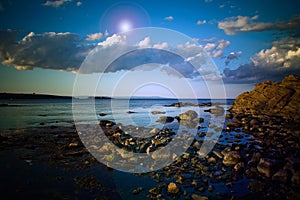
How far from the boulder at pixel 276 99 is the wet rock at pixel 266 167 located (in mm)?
21245

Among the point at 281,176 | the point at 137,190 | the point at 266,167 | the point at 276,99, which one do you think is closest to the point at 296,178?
the point at 281,176

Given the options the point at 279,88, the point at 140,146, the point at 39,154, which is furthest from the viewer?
the point at 279,88

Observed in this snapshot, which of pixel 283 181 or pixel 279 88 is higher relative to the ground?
pixel 279 88

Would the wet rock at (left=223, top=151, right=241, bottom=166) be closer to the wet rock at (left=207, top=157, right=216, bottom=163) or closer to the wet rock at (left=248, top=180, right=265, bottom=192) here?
the wet rock at (left=207, top=157, right=216, bottom=163)

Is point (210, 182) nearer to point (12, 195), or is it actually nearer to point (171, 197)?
point (171, 197)

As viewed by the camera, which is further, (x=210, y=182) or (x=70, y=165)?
(x=70, y=165)

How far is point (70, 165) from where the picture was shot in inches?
297

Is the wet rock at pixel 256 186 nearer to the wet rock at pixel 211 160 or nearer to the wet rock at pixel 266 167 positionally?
the wet rock at pixel 266 167

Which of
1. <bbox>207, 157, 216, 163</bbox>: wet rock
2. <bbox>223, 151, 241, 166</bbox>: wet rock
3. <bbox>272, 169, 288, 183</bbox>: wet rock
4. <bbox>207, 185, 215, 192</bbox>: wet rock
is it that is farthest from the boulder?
<bbox>207, 185, 215, 192</bbox>: wet rock

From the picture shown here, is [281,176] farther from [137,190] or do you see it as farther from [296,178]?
[137,190]

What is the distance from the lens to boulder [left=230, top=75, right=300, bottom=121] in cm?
2505

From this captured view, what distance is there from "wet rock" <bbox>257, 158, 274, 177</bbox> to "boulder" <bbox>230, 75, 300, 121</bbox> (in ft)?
69.7

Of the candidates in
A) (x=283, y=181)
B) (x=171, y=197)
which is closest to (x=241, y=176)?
(x=283, y=181)

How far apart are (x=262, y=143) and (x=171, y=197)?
803 cm
